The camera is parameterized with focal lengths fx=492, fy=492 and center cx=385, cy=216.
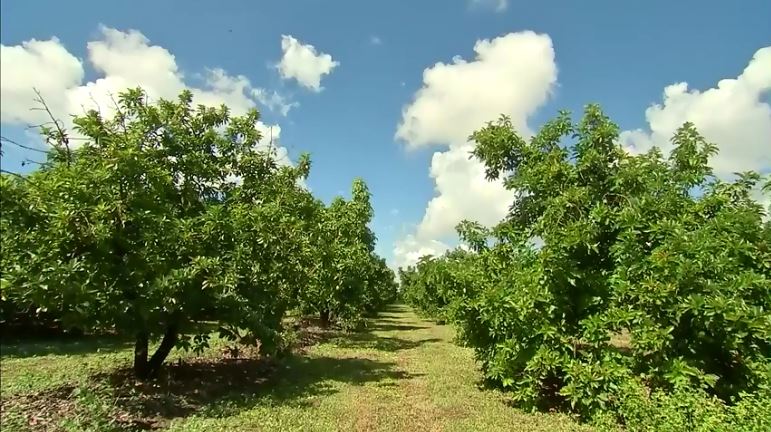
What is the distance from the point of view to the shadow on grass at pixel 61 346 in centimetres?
1327

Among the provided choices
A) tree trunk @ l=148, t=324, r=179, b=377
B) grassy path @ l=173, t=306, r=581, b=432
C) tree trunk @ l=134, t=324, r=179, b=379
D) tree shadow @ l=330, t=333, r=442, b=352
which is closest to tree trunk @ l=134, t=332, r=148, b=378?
tree trunk @ l=134, t=324, r=179, b=379

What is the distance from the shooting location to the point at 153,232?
8.10 metres

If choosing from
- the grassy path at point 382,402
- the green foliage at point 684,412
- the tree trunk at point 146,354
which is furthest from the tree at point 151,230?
the green foliage at point 684,412

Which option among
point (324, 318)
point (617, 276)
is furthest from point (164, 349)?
point (324, 318)

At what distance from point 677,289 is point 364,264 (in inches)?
732

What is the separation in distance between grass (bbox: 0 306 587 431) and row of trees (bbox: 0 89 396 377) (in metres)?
1.06

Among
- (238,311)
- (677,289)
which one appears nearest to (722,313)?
(677,289)

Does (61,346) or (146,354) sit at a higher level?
(61,346)

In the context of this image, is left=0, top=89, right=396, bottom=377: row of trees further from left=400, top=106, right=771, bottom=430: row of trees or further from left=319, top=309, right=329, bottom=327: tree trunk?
left=319, top=309, right=329, bottom=327: tree trunk

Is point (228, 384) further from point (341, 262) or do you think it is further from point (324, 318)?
point (324, 318)

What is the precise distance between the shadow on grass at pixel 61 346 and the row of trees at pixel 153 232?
16.8ft

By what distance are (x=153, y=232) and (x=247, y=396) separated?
3654mm

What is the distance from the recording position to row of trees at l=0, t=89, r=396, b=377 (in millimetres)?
6707

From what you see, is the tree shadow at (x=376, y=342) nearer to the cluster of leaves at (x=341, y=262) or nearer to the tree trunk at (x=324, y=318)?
the cluster of leaves at (x=341, y=262)
